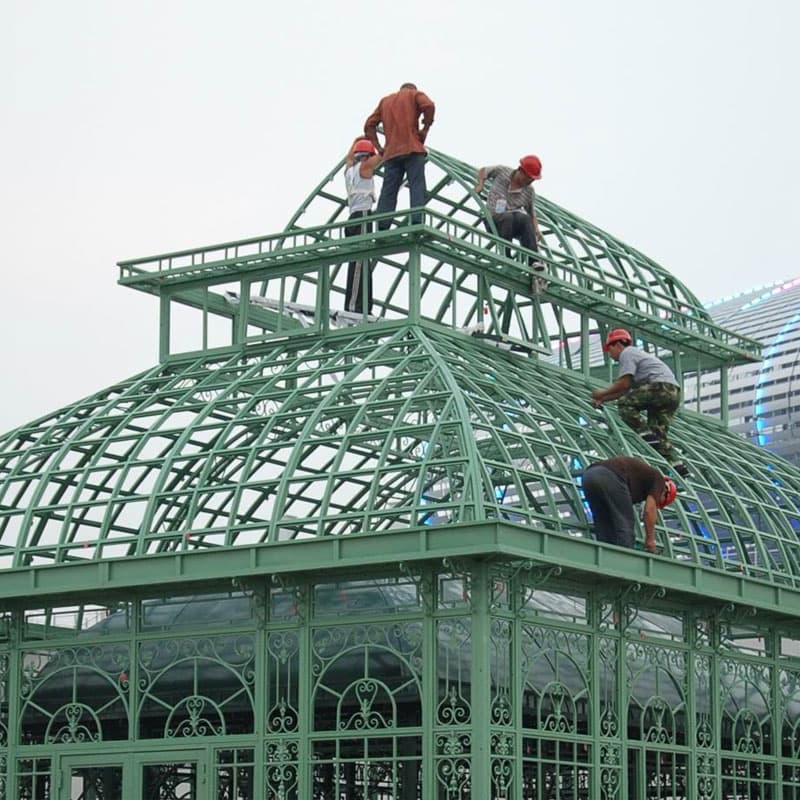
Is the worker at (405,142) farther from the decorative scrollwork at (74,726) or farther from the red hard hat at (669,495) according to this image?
the decorative scrollwork at (74,726)

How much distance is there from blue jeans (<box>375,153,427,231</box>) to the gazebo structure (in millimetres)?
979

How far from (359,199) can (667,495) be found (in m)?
9.51

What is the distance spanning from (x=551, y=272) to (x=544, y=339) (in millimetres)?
1818

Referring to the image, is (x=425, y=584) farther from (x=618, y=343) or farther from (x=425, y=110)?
(x=425, y=110)

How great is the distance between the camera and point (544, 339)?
41469 millimetres

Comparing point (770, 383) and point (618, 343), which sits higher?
point (770, 383)

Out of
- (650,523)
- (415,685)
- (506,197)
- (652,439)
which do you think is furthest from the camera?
(506,197)

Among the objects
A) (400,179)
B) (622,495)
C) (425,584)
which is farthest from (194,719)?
(400,179)

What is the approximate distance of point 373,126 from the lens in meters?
42.2

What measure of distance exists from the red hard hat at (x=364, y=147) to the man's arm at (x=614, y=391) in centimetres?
723

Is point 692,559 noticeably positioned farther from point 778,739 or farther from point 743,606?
point 778,739

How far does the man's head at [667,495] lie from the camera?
35.8 meters

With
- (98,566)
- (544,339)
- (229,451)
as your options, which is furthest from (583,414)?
(98,566)

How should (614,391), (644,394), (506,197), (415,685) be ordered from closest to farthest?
(415,685) < (614,391) < (644,394) < (506,197)
